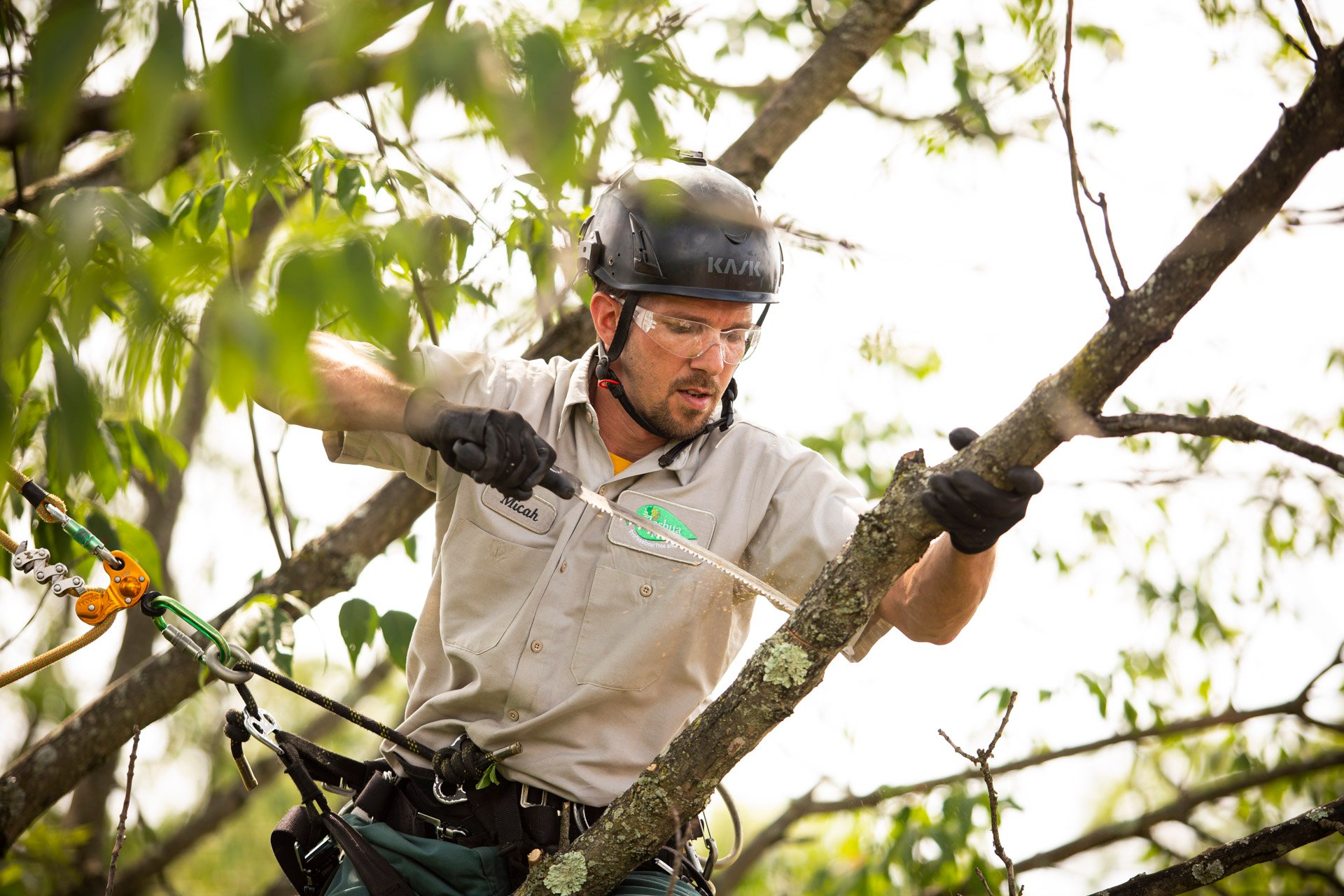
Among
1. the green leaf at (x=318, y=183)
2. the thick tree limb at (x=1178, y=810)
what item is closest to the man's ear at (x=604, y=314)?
the green leaf at (x=318, y=183)

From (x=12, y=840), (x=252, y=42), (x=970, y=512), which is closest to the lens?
(x=252, y=42)

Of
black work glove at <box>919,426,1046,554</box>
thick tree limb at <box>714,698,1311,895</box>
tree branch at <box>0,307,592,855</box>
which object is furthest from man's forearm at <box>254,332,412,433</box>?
thick tree limb at <box>714,698,1311,895</box>

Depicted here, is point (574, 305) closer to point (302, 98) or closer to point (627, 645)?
point (627, 645)

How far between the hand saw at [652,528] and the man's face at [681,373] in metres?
0.32

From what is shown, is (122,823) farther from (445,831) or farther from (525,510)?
(525,510)

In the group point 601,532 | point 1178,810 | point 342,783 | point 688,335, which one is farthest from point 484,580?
point 1178,810

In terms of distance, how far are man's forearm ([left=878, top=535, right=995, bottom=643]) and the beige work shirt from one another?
147 millimetres

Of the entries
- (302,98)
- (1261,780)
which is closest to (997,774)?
(1261,780)

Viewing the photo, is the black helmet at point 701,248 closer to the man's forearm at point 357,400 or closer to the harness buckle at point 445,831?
the man's forearm at point 357,400

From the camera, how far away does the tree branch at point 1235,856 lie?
217cm

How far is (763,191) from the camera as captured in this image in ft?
15.5

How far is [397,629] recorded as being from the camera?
3480 mm

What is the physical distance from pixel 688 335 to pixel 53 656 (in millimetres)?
1796

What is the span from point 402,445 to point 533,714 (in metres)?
0.84
